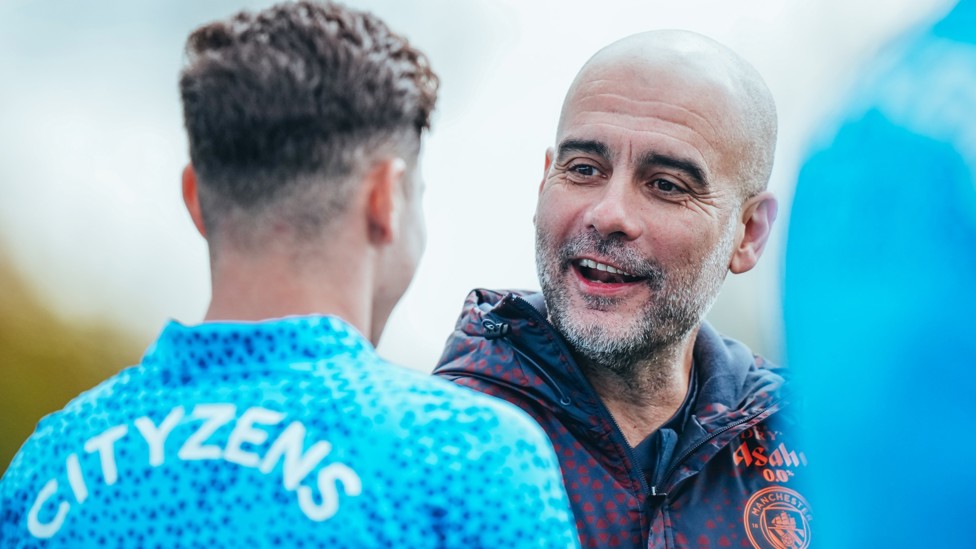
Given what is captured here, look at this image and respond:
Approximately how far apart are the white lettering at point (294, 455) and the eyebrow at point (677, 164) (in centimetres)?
168

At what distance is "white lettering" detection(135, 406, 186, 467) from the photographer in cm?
146

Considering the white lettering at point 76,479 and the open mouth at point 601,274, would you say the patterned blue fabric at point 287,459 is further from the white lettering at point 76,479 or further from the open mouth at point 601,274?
the open mouth at point 601,274

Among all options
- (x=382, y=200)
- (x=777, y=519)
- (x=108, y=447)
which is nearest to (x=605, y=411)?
(x=777, y=519)

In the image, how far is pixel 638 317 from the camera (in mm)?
2861

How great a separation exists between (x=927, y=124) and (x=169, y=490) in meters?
1.06

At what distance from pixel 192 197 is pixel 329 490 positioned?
0.57 metres

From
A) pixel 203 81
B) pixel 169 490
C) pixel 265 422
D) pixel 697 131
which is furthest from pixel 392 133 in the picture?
pixel 697 131

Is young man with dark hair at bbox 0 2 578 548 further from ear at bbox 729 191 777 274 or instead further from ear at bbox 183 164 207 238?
ear at bbox 729 191 777 274

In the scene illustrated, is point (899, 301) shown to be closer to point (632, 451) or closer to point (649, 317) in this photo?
point (632, 451)

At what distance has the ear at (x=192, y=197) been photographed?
5.43 feet

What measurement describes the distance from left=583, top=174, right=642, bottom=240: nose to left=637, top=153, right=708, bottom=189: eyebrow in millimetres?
101

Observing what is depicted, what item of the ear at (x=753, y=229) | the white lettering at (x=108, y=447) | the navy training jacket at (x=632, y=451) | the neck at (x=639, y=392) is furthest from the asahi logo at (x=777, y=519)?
the white lettering at (x=108, y=447)

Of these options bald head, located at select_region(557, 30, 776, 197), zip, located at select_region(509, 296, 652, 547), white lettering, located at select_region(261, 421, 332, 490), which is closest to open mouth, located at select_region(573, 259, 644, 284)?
zip, located at select_region(509, 296, 652, 547)

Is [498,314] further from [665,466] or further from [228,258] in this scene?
[228,258]
